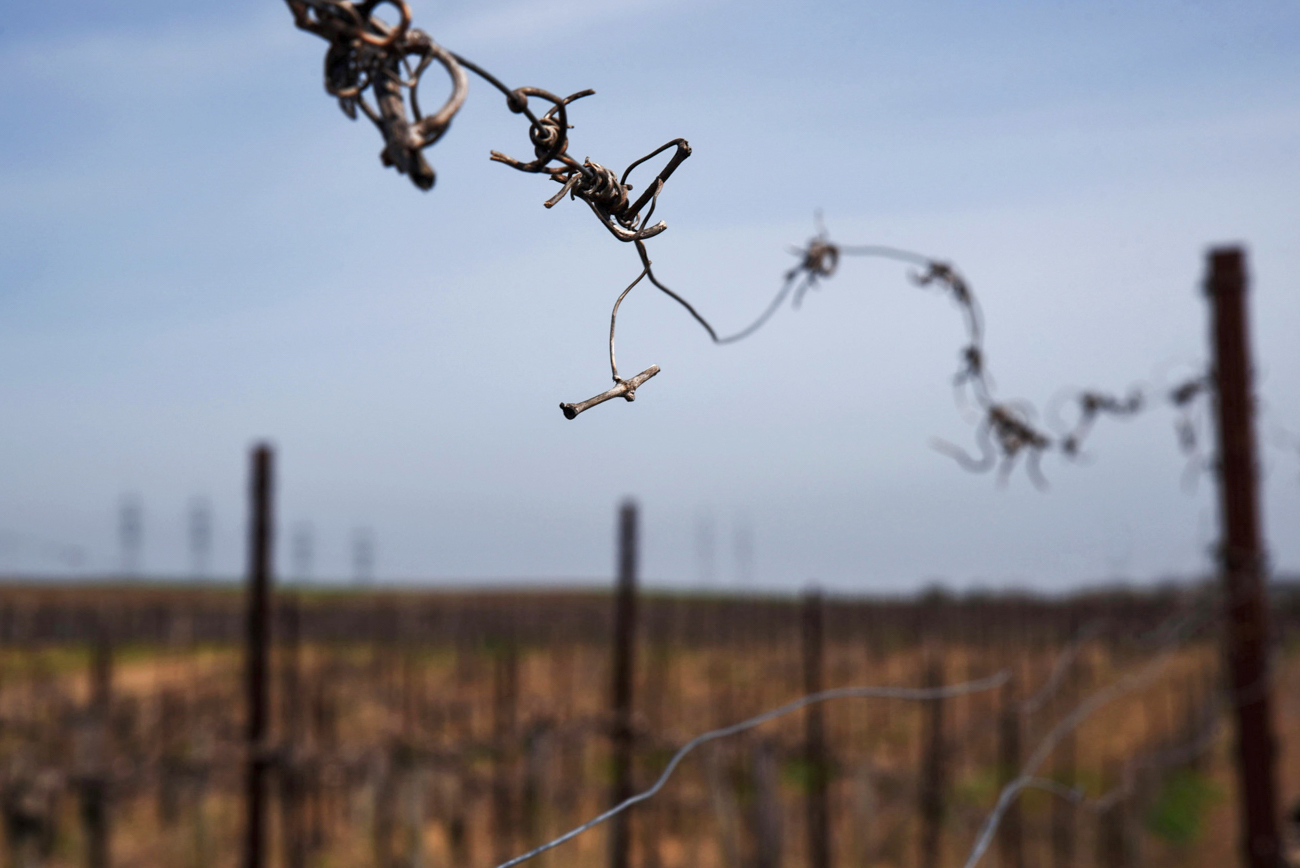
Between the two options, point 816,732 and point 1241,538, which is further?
point 816,732

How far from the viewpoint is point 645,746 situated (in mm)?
4398

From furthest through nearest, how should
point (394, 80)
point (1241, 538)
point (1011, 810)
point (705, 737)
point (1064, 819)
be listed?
point (1064, 819), point (1011, 810), point (1241, 538), point (705, 737), point (394, 80)

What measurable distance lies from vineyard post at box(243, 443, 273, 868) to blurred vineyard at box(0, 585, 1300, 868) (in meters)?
0.08

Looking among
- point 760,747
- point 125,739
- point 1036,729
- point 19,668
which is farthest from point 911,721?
point 19,668

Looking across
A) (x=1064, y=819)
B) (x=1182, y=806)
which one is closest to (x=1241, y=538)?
(x=1064, y=819)

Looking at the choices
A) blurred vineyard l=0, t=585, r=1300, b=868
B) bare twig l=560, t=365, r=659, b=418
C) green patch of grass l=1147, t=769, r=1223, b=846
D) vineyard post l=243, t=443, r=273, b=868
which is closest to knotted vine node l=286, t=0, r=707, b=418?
bare twig l=560, t=365, r=659, b=418

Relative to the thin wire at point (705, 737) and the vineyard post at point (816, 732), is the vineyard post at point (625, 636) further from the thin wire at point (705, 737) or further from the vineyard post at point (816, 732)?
the thin wire at point (705, 737)

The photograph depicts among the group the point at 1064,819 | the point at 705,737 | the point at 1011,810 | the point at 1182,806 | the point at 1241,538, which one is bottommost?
the point at 1182,806

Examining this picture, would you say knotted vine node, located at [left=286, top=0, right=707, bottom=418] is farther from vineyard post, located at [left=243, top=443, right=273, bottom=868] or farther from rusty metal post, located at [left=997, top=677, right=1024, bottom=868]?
rusty metal post, located at [left=997, top=677, right=1024, bottom=868]

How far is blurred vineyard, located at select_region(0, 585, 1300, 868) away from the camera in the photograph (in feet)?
19.0

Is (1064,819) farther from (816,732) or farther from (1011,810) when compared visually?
(816,732)

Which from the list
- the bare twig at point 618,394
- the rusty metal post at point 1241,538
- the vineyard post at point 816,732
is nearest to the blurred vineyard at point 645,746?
the vineyard post at point 816,732

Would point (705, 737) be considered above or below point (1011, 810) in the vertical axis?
above

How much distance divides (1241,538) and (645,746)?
2.42m
